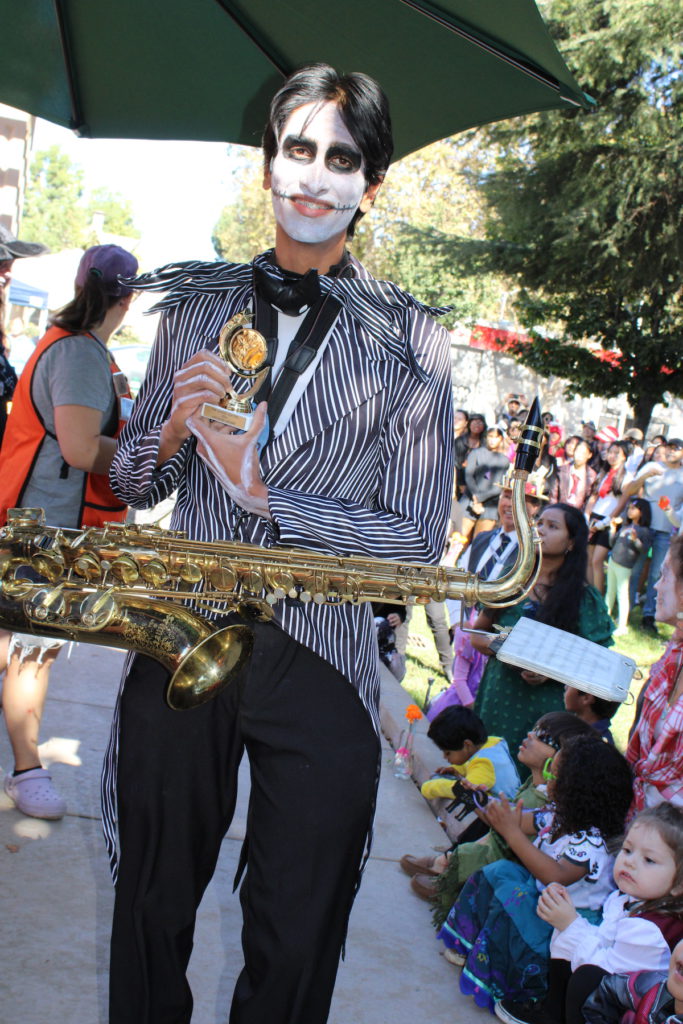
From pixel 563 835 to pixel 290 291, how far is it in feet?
7.98

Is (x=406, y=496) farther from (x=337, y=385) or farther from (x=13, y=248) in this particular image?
(x=13, y=248)

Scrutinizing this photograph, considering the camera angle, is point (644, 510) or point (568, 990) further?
point (644, 510)

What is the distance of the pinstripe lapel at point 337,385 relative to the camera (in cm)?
226

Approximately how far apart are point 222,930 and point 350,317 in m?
2.55

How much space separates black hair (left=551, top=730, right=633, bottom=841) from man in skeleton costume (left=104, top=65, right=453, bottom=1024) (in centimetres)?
170

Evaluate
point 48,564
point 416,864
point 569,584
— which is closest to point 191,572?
point 48,564

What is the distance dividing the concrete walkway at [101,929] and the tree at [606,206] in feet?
53.0

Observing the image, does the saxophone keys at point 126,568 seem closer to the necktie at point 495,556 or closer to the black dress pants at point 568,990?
the black dress pants at point 568,990

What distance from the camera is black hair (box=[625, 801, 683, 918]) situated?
3.10 m

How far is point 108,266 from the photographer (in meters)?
4.04

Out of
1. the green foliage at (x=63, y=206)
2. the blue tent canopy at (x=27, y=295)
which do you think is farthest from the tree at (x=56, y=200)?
the blue tent canopy at (x=27, y=295)

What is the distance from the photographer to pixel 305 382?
2303 mm

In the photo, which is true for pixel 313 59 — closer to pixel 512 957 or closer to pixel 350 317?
pixel 350 317

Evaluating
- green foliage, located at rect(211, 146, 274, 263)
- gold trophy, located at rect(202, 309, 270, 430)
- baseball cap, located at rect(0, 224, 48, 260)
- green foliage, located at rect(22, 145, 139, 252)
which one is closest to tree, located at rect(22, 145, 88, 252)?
green foliage, located at rect(22, 145, 139, 252)
